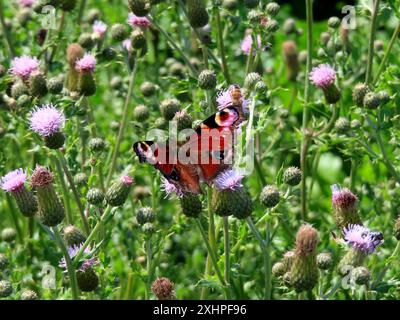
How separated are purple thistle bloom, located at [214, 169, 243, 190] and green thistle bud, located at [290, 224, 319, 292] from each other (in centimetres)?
35

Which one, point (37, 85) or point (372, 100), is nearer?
point (372, 100)

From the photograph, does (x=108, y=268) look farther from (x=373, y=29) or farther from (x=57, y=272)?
(x=373, y=29)

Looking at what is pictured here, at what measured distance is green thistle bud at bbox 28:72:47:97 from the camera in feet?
14.6

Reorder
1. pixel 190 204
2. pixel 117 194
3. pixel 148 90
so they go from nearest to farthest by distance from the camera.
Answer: pixel 190 204, pixel 117 194, pixel 148 90

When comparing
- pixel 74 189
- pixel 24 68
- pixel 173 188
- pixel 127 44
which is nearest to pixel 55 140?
pixel 74 189

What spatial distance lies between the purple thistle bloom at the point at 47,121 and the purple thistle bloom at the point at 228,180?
899mm

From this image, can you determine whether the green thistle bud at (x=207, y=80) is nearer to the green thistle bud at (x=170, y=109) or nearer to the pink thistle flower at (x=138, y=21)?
the green thistle bud at (x=170, y=109)

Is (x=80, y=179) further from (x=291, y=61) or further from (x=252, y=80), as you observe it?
(x=291, y=61)

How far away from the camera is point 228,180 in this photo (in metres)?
3.61

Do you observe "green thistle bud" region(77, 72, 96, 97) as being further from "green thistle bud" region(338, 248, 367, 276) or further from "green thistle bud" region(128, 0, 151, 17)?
"green thistle bud" region(338, 248, 367, 276)

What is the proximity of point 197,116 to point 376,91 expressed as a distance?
1.01 m

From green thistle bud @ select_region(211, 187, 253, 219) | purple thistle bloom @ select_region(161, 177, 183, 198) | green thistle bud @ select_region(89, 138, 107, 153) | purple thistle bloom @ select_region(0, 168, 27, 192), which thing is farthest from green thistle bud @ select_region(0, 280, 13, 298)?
green thistle bud @ select_region(211, 187, 253, 219)

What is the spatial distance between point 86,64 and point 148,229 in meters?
1.16
